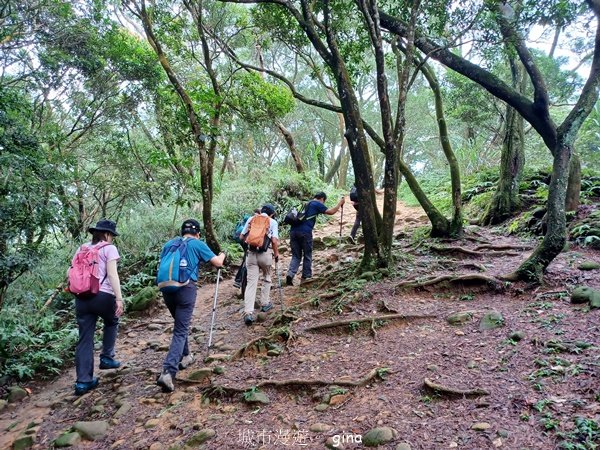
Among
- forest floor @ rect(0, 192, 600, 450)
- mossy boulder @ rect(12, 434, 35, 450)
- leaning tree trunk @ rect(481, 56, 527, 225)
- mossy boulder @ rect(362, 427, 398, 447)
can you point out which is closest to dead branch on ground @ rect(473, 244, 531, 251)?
forest floor @ rect(0, 192, 600, 450)

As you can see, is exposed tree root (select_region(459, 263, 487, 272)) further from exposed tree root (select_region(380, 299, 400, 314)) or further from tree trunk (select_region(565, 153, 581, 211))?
tree trunk (select_region(565, 153, 581, 211))

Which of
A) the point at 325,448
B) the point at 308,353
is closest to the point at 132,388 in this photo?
the point at 308,353

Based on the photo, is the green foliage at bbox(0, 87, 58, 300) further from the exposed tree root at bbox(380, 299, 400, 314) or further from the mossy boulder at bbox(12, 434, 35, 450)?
the exposed tree root at bbox(380, 299, 400, 314)

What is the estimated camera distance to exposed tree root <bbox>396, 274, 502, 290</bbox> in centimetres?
599

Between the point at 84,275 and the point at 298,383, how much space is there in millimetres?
3139

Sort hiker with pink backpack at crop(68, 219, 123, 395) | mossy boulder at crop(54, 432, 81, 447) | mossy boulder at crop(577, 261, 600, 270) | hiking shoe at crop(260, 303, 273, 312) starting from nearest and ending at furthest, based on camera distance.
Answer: mossy boulder at crop(54, 432, 81, 447), hiker with pink backpack at crop(68, 219, 123, 395), mossy boulder at crop(577, 261, 600, 270), hiking shoe at crop(260, 303, 273, 312)

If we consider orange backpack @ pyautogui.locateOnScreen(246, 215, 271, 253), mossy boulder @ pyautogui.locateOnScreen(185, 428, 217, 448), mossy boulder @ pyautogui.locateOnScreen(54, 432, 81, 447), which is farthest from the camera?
orange backpack @ pyautogui.locateOnScreen(246, 215, 271, 253)

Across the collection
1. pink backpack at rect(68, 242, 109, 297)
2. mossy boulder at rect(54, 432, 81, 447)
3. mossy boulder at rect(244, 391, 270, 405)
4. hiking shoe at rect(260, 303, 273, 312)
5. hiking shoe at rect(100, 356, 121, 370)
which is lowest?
mossy boulder at rect(54, 432, 81, 447)

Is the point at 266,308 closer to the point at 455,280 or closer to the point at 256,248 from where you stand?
the point at 256,248

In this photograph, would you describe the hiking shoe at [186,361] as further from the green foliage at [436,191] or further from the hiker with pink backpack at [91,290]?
the green foliage at [436,191]

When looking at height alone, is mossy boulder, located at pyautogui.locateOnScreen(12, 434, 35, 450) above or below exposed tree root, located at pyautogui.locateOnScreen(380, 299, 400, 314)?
below

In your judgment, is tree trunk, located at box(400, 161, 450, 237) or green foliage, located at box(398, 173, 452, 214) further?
green foliage, located at box(398, 173, 452, 214)

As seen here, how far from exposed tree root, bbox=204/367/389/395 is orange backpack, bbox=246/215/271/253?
2640mm

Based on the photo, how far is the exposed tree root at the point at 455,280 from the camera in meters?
5.99
